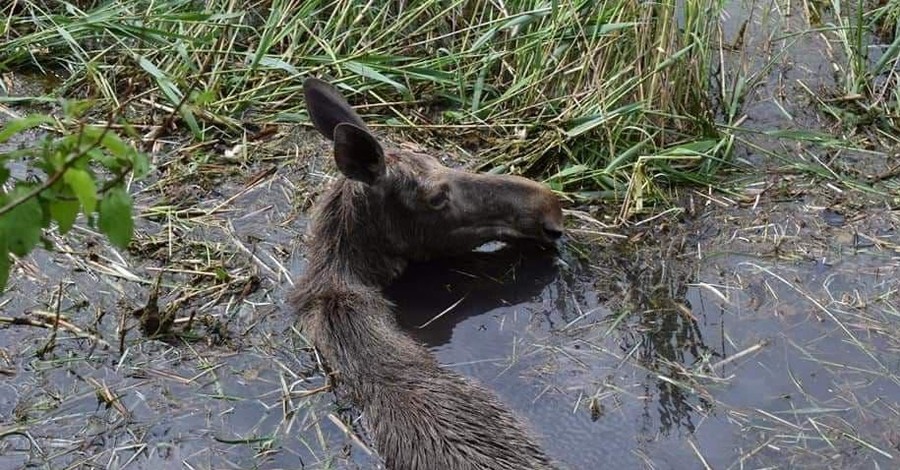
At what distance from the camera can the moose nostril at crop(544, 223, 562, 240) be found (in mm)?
6953

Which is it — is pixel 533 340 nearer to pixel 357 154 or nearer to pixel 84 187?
pixel 357 154

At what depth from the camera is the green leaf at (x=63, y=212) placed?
11.3 feet

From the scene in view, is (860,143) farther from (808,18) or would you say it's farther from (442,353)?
(442,353)

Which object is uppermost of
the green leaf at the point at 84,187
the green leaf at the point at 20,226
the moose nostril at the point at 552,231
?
the green leaf at the point at 84,187

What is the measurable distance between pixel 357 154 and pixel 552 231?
1178mm

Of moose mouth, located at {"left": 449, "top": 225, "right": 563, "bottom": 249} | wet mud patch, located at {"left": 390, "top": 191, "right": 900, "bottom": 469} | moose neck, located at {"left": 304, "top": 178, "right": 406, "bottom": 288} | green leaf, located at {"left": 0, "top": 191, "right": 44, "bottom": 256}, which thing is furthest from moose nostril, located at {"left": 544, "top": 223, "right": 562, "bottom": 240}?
green leaf, located at {"left": 0, "top": 191, "right": 44, "bottom": 256}

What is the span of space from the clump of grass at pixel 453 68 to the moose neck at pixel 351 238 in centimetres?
121

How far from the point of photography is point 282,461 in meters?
5.44

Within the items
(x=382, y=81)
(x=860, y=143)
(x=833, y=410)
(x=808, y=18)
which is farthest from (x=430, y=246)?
(x=808, y=18)

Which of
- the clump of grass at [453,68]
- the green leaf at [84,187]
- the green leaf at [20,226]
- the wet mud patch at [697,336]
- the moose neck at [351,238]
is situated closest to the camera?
the green leaf at [84,187]

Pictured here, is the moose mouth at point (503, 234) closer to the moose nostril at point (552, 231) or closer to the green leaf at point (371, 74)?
the moose nostril at point (552, 231)

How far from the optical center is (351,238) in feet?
22.0

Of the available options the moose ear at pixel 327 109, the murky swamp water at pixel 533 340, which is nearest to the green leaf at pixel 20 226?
the murky swamp water at pixel 533 340

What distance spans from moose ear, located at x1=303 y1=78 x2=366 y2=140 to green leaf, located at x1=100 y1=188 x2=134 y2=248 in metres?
3.39
